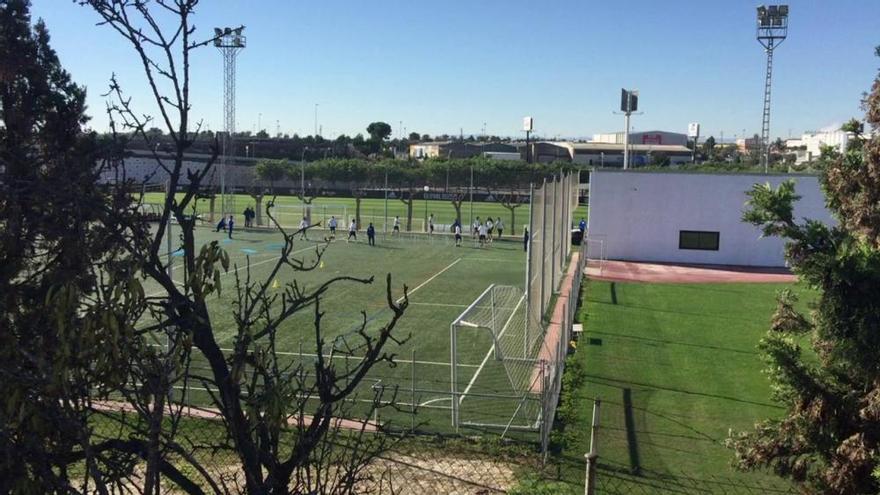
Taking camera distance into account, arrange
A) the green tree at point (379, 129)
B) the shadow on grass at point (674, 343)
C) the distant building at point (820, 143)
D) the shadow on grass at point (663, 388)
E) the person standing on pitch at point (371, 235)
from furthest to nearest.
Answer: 1. the green tree at point (379, 129)
2. the person standing on pitch at point (371, 235)
3. the shadow on grass at point (674, 343)
4. the shadow on grass at point (663, 388)
5. the distant building at point (820, 143)

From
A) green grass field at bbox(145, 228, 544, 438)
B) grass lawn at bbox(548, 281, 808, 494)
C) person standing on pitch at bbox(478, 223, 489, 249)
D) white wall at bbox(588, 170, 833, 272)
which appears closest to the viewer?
grass lawn at bbox(548, 281, 808, 494)

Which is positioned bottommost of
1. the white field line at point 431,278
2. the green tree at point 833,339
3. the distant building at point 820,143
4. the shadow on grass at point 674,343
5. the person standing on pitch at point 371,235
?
the shadow on grass at point 674,343

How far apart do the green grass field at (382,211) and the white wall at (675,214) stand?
514 inches

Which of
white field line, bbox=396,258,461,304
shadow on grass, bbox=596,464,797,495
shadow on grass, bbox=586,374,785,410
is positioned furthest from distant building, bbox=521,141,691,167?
shadow on grass, bbox=596,464,797,495

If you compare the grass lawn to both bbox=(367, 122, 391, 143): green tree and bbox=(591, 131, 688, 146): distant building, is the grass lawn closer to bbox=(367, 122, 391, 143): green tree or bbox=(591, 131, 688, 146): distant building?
bbox=(591, 131, 688, 146): distant building

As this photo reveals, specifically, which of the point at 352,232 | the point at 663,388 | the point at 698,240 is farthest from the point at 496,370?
the point at 352,232

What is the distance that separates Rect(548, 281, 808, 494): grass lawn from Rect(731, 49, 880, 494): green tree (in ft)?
8.96

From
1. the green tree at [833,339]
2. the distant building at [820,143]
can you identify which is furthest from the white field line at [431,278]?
the green tree at [833,339]

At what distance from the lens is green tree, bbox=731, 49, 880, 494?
20.5ft

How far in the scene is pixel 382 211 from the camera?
2584 inches

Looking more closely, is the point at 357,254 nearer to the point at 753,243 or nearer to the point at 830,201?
the point at 753,243

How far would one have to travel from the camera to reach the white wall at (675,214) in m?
35.2

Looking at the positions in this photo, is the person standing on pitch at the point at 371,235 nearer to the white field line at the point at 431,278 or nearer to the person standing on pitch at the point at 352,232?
the person standing on pitch at the point at 352,232

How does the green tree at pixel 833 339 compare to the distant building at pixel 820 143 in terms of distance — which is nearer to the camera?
the green tree at pixel 833 339
